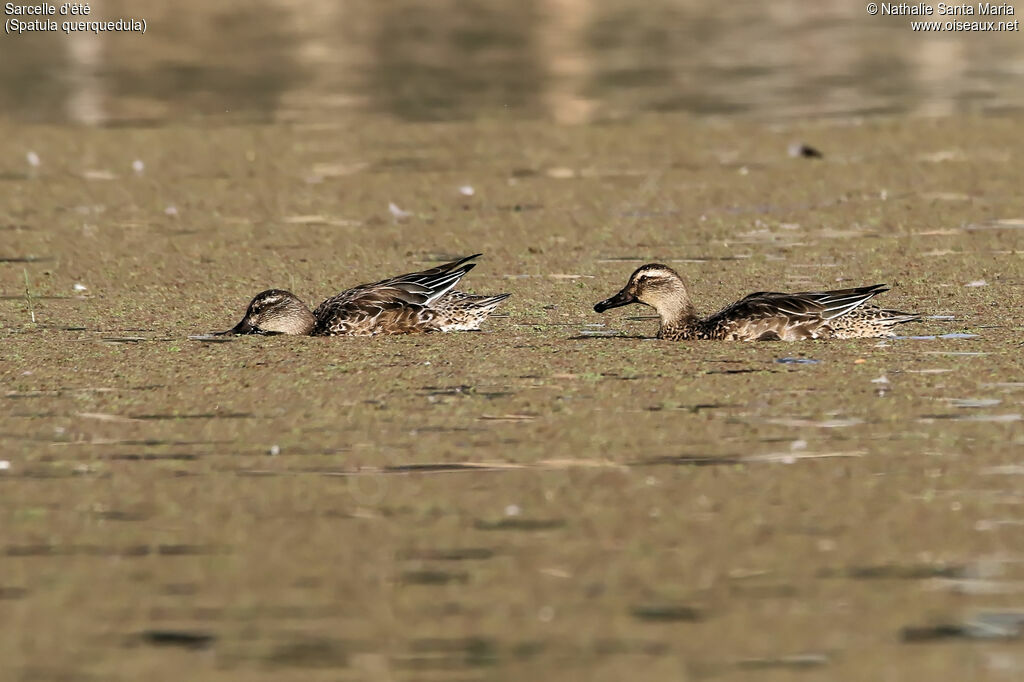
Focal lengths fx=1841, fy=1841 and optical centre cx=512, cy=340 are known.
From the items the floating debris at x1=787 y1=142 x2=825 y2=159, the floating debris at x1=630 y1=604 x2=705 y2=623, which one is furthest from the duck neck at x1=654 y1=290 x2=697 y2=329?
the floating debris at x1=787 y1=142 x2=825 y2=159

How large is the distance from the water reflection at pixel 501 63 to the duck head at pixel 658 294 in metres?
8.99

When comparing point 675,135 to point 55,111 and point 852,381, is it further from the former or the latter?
point 852,381

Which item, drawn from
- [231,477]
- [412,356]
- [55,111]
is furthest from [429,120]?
[231,477]

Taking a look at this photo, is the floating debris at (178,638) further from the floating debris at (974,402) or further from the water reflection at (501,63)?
the water reflection at (501,63)

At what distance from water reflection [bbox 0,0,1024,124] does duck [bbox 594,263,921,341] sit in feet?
30.4

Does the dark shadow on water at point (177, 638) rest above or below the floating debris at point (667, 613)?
above

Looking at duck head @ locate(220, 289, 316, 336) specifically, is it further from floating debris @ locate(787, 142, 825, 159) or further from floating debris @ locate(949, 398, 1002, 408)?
floating debris @ locate(787, 142, 825, 159)

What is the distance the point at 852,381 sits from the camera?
8.42 m

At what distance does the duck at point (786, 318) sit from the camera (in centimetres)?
982

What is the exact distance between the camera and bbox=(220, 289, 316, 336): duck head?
10.2 metres

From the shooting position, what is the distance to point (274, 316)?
10289 millimetres

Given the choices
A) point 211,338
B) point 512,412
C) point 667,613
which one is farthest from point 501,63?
point 667,613

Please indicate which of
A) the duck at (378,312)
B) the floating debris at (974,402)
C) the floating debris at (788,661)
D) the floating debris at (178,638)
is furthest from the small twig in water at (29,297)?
the floating debris at (788,661)

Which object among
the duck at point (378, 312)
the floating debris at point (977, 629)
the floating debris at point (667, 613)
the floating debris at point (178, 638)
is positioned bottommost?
the floating debris at point (977, 629)
